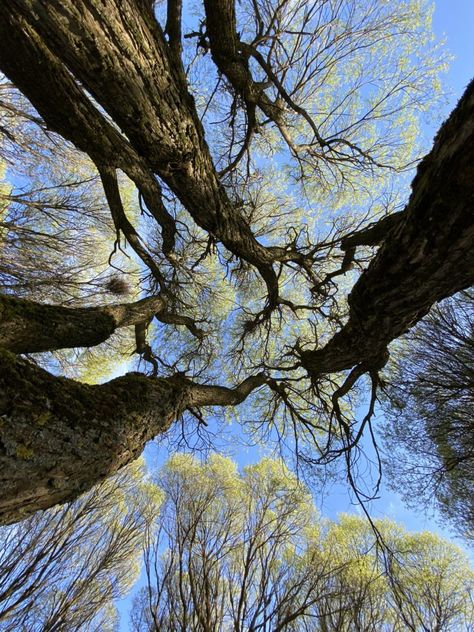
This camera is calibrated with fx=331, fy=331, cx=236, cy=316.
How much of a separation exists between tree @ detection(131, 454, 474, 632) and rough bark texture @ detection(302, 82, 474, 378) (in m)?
2.02

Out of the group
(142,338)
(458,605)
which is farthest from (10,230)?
(458,605)

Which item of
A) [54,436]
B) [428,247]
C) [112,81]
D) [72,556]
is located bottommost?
[72,556]

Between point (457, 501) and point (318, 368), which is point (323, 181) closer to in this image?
point (318, 368)

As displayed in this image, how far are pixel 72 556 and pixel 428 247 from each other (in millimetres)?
5169

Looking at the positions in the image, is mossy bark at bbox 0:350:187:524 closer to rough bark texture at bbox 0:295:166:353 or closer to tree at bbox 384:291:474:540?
rough bark texture at bbox 0:295:166:353

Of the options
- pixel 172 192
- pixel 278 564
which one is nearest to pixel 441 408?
pixel 278 564

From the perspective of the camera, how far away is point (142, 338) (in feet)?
16.0

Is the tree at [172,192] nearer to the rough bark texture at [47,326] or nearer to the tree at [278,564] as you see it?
the rough bark texture at [47,326]

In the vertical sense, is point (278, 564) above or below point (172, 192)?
below

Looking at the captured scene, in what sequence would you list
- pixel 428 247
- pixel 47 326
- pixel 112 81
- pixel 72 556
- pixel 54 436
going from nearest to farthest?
pixel 54 436 → pixel 428 247 → pixel 112 81 → pixel 47 326 → pixel 72 556

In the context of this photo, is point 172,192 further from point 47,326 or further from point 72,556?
point 72,556

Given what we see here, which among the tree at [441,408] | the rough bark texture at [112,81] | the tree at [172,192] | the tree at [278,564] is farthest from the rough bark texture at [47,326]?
the tree at [441,408]

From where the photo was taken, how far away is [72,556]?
164 inches

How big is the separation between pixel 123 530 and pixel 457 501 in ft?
19.7
